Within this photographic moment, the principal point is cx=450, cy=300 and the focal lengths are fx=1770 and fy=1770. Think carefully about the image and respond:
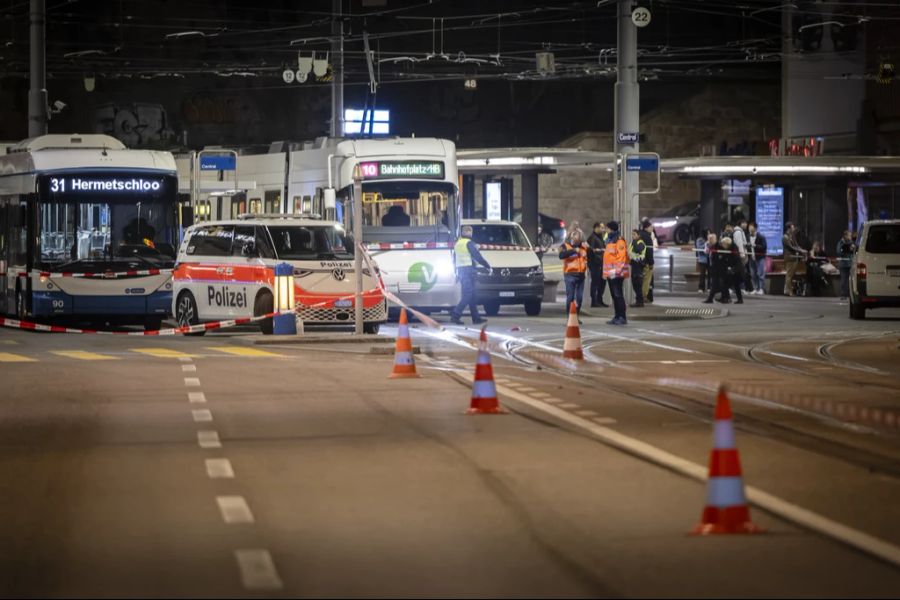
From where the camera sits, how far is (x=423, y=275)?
1232 inches

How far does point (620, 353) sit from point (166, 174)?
9503 millimetres

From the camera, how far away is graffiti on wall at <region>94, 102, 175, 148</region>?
2928 inches

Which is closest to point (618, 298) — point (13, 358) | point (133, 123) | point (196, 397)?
point (13, 358)

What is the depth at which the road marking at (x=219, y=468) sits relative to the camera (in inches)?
468

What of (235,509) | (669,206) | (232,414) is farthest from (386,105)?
(235,509)

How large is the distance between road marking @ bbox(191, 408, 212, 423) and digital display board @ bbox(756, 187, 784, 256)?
3469cm

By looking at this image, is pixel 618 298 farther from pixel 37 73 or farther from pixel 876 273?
pixel 37 73

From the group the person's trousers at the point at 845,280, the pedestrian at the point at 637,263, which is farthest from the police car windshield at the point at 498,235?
the person's trousers at the point at 845,280

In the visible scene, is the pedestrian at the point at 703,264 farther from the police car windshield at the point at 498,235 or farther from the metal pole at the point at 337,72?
the metal pole at the point at 337,72

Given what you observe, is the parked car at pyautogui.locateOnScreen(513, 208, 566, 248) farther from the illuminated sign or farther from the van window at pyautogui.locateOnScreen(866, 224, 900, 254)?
the van window at pyautogui.locateOnScreen(866, 224, 900, 254)

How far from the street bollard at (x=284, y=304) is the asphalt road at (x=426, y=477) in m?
2.90

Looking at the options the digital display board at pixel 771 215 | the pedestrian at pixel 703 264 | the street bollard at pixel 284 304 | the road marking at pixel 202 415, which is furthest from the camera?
the digital display board at pixel 771 215

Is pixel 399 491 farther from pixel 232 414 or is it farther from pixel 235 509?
pixel 232 414

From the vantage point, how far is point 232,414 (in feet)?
51.7
